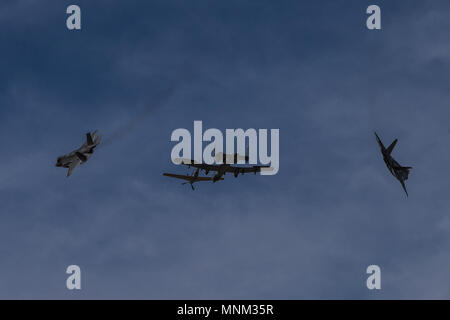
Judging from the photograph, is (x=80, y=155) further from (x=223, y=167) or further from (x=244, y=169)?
(x=244, y=169)

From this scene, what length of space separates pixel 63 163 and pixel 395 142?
6652cm

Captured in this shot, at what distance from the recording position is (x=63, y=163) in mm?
134750

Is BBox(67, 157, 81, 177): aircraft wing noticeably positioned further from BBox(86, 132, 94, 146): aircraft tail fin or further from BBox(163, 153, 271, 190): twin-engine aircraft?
BBox(163, 153, 271, 190): twin-engine aircraft

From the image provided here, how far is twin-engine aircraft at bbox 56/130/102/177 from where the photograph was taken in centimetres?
13062

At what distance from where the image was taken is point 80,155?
427 ft

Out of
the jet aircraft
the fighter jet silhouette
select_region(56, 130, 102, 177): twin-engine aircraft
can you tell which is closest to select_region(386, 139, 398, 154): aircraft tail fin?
the fighter jet silhouette

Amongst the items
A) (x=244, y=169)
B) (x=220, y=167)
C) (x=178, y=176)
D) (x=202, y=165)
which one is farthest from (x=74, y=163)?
(x=244, y=169)

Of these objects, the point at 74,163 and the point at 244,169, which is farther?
the point at 244,169

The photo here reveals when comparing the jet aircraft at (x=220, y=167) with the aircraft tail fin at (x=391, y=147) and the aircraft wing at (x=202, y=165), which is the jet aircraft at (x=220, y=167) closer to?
the aircraft wing at (x=202, y=165)

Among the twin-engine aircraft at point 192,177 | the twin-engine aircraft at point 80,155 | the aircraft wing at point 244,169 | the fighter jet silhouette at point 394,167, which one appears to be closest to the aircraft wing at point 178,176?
the twin-engine aircraft at point 192,177
